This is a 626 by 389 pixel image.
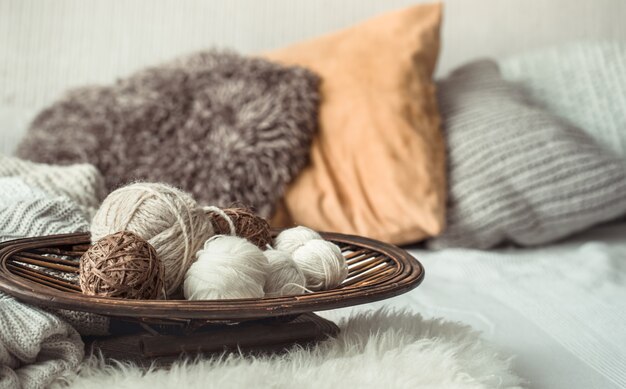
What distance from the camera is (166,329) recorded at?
52 cm

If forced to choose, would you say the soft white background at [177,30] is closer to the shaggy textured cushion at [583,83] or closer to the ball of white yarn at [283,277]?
the shaggy textured cushion at [583,83]

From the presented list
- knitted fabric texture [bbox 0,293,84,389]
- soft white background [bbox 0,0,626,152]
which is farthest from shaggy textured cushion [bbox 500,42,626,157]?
knitted fabric texture [bbox 0,293,84,389]

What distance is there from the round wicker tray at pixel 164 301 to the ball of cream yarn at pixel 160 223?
0.05m

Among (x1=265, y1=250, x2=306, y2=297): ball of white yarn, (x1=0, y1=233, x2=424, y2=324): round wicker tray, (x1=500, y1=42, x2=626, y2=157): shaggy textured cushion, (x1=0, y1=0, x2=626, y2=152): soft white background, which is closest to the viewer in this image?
(x1=0, y1=233, x2=424, y2=324): round wicker tray

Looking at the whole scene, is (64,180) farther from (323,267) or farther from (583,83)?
(583,83)

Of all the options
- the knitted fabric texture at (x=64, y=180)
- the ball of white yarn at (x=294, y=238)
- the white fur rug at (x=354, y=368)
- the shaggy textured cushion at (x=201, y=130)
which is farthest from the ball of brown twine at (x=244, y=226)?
the shaggy textured cushion at (x=201, y=130)

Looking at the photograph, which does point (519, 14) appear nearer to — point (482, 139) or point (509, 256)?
point (482, 139)

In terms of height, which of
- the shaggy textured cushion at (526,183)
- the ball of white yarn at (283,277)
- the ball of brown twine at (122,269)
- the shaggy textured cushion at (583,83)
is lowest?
the shaggy textured cushion at (526,183)

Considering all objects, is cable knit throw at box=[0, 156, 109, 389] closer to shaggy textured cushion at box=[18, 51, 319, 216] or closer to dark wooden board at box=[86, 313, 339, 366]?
dark wooden board at box=[86, 313, 339, 366]

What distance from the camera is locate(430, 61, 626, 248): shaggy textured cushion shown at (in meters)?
1.15

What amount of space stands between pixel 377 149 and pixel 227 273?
68cm

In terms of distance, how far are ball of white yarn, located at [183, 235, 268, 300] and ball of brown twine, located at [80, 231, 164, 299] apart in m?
0.03

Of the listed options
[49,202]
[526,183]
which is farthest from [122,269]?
[526,183]

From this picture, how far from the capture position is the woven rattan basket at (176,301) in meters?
0.45
